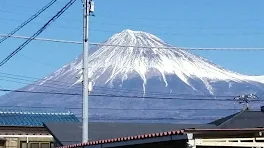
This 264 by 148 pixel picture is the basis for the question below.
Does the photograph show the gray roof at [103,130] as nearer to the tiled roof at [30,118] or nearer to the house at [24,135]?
the house at [24,135]

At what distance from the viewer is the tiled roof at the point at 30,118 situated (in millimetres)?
41312

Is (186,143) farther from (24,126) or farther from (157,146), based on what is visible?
(24,126)

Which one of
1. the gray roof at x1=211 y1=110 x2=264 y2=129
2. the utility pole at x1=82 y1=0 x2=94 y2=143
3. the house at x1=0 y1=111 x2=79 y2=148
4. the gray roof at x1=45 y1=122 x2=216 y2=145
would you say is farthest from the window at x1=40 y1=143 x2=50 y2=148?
the utility pole at x1=82 y1=0 x2=94 y2=143

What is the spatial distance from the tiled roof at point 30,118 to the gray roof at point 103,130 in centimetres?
810

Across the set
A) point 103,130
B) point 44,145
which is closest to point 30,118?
point 44,145

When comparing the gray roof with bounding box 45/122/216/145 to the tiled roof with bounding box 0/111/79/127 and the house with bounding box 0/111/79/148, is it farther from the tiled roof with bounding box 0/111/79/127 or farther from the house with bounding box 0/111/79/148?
the tiled roof with bounding box 0/111/79/127

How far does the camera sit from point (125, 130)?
3200 cm

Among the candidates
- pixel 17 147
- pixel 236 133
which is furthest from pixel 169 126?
pixel 236 133

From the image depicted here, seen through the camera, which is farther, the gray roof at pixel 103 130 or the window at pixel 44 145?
the window at pixel 44 145

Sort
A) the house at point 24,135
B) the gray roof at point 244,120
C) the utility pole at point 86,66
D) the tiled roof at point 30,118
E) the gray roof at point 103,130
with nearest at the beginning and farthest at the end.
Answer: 1. the utility pole at point 86,66
2. the gray roof at point 103,130
3. the gray roof at point 244,120
4. the house at point 24,135
5. the tiled roof at point 30,118

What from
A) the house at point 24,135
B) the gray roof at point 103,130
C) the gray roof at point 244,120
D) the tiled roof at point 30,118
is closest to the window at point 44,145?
the house at point 24,135

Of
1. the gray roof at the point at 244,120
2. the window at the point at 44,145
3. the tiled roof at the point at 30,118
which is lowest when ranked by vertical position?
the window at the point at 44,145

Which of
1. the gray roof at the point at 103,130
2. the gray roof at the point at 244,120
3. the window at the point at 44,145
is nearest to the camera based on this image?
the gray roof at the point at 103,130

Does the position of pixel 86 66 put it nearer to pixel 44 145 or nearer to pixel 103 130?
pixel 103 130
